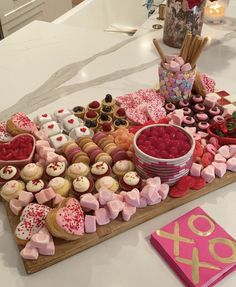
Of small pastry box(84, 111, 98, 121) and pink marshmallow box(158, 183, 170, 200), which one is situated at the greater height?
small pastry box(84, 111, 98, 121)

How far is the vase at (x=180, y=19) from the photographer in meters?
1.18

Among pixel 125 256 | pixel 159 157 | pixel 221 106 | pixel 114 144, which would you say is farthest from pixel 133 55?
pixel 125 256

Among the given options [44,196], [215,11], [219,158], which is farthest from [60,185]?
[215,11]

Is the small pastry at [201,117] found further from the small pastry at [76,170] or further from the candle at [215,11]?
the candle at [215,11]

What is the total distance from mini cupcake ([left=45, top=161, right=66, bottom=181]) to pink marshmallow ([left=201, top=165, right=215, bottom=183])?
0.96ft

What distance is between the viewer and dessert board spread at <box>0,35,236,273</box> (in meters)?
0.62

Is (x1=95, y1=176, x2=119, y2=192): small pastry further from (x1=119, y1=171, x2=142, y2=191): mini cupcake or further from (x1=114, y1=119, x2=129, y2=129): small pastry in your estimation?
(x1=114, y1=119, x2=129, y2=129): small pastry

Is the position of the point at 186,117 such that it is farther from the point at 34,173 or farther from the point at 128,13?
the point at 128,13

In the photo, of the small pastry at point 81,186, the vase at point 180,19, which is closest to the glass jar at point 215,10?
the vase at point 180,19

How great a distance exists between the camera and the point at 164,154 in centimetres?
69

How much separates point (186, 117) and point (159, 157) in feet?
0.77

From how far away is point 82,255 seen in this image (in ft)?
2.04

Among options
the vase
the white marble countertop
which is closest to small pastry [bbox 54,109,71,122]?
the white marble countertop

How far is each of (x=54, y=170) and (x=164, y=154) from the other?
22 cm
